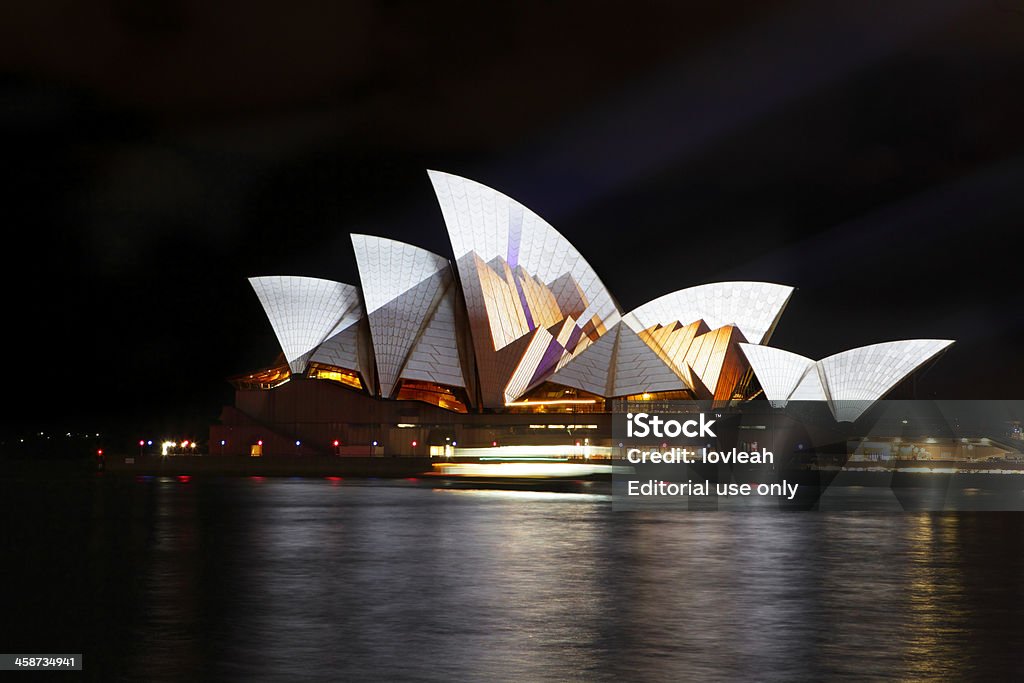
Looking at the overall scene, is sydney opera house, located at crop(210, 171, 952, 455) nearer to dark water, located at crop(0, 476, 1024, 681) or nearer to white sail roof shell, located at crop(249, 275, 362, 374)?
white sail roof shell, located at crop(249, 275, 362, 374)

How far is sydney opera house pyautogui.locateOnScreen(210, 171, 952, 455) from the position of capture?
50.8 metres

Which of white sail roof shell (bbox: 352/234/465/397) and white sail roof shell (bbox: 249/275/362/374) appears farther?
white sail roof shell (bbox: 249/275/362/374)

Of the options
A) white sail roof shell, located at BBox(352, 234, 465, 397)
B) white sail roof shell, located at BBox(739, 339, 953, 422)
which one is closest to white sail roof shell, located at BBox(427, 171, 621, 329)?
white sail roof shell, located at BBox(352, 234, 465, 397)

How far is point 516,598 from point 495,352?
4148 centimetres

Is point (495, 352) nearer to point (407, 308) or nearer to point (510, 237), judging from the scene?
point (407, 308)

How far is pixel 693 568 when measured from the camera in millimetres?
12836

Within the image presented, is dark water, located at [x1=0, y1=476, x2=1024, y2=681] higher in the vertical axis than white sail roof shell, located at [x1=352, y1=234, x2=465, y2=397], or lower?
lower

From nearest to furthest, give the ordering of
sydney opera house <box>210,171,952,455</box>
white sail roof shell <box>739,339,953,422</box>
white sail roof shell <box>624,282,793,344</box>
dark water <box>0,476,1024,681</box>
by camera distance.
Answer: dark water <box>0,476,1024,681</box>, sydney opera house <box>210,171,952,455</box>, white sail roof shell <box>739,339,953,422</box>, white sail roof shell <box>624,282,793,344</box>

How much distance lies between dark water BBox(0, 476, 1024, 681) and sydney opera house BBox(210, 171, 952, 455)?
31067 mm

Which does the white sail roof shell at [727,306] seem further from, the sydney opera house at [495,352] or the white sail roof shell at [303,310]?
the white sail roof shell at [303,310]

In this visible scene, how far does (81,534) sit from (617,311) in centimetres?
3957

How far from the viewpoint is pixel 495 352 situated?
51.8 meters

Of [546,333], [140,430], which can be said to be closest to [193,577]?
[546,333]

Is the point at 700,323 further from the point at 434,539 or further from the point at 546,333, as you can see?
the point at 434,539
